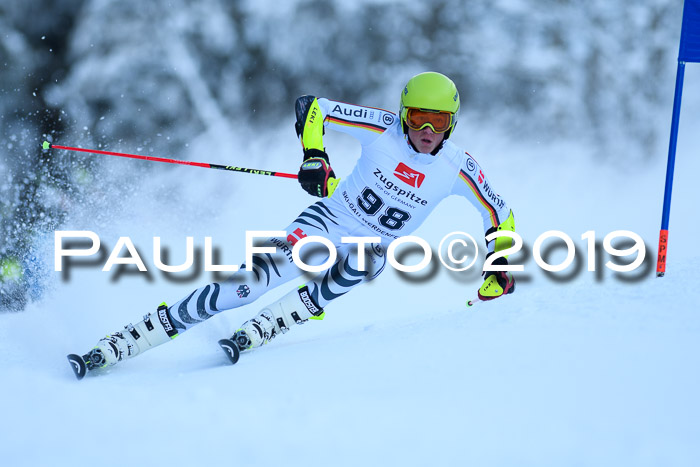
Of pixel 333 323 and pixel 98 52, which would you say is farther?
pixel 98 52

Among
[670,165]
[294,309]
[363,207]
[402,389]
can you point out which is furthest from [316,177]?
[670,165]

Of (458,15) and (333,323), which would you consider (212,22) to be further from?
(333,323)


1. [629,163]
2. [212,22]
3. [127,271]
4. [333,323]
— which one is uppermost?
[212,22]

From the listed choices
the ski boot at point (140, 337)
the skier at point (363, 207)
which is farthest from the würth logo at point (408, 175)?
the ski boot at point (140, 337)

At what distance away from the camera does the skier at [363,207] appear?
3482 millimetres

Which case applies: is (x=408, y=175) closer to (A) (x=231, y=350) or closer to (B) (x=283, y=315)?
(B) (x=283, y=315)

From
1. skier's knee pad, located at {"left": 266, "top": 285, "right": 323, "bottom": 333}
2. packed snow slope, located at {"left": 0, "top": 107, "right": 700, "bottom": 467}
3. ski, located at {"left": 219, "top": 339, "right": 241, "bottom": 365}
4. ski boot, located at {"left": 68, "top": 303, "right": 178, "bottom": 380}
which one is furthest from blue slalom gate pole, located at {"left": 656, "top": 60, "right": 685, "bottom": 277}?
ski boot, located at {"left": 68, "top": 303, "right": 178, "bottom": 380}

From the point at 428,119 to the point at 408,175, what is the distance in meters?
0.35

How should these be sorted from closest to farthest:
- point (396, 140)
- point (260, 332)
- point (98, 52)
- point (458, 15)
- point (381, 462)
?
point (381, 462)
point (396, 140)
point (260, 332)
point (98, 52)
point (458, 15)

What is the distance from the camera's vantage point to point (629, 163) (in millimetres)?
10023

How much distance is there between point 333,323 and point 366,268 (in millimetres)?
2427

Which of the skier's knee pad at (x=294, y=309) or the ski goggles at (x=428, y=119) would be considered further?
the skier's knee pad at (x=294, y=309)

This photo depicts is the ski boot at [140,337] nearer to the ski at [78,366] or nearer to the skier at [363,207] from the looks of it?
the skier at [363,207]

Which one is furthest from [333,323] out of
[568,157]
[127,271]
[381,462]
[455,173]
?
[568,157]
